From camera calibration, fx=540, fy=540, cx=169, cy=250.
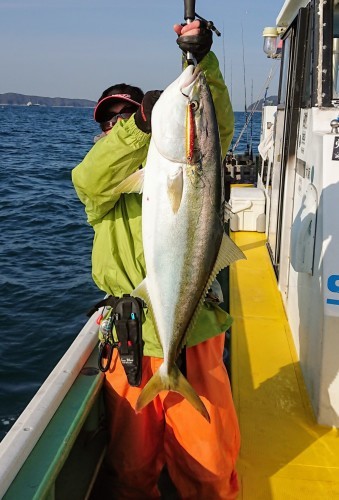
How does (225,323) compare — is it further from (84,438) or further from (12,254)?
(12,254)

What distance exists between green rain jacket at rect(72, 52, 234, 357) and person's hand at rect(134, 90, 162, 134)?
0.13m

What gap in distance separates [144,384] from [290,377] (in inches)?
58.8

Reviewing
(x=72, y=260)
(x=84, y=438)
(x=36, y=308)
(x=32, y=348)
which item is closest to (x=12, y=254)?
(x=72, y=260)

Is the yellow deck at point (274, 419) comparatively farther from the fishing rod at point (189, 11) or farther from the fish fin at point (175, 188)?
the fishing rod at point (189, 11)

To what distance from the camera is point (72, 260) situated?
10539 millimetres

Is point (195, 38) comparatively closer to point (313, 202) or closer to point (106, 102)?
point (106, 102)

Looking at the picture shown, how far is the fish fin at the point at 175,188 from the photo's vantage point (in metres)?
2.12

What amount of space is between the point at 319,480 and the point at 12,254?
884 centimetres

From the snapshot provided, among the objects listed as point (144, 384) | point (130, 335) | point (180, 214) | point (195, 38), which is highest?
point (195, 38)

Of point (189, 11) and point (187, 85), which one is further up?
point (189, 11)

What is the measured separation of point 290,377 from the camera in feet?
12.9

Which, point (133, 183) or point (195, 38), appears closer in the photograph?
point (195, 38)

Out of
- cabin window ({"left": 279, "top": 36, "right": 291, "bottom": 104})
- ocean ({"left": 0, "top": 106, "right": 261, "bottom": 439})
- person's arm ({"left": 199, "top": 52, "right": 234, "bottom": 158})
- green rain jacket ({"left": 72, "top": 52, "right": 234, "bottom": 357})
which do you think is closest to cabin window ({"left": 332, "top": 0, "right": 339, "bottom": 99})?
cabin window ({"left": 279, "top": 36, "right": 291, "bottom": 104})

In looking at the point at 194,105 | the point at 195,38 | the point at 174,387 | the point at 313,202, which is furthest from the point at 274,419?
the point at 195,38
